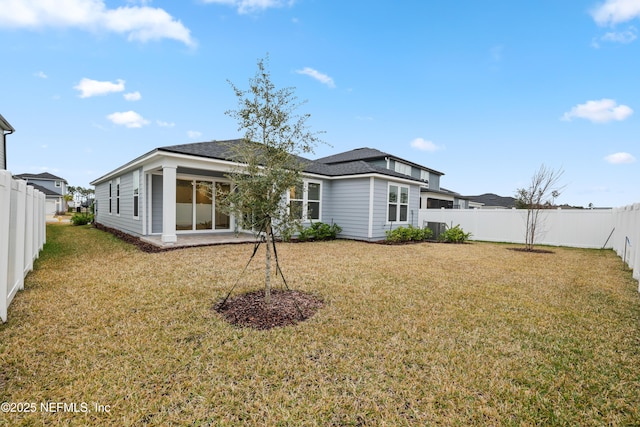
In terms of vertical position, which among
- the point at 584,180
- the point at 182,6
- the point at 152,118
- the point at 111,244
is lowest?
the point at 111,244

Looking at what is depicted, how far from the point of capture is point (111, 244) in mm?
10086

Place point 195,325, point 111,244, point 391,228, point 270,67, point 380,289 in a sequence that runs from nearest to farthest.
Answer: point 195,325 → point 270,67 → point 380,289 → point 111,244 → point 391,228

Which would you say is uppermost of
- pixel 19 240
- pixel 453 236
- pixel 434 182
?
pixel 434 182

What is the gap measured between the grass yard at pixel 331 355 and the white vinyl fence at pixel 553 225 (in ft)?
26.9

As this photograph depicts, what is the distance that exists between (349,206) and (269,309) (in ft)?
29.7

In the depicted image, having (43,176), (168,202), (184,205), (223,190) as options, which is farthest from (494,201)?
(43,176)

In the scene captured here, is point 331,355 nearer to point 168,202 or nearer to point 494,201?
point 168,202

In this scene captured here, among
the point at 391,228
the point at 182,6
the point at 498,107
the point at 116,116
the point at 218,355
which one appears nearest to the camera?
the point at 218,355

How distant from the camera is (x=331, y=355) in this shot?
291 centimetres

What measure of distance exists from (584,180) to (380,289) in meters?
13.9

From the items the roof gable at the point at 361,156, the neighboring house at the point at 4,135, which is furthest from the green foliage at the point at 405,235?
the neighboring house at the point at 4,135

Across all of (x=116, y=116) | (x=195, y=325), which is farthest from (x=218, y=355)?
(x=116, y=116)

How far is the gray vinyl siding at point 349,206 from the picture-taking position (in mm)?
12172

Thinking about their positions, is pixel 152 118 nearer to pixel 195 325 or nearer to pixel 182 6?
pixel 182 6
